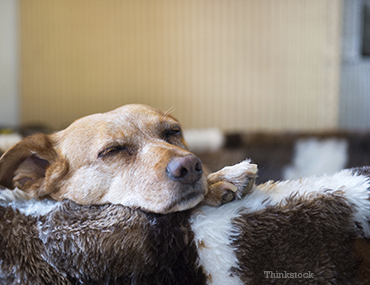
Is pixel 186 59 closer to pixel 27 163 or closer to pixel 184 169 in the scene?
pixel 27 163

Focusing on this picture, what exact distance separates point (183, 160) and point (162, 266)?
27 centimetres

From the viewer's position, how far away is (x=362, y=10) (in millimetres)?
3068

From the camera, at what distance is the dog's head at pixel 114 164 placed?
2.87 feet

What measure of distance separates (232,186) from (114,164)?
1.30 feet

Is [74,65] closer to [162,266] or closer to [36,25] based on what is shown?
[36,25]

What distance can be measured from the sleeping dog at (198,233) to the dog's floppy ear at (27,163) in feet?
0.70

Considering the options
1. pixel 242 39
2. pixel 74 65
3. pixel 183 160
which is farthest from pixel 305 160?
pixel 74 65

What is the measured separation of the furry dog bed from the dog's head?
0.08 m

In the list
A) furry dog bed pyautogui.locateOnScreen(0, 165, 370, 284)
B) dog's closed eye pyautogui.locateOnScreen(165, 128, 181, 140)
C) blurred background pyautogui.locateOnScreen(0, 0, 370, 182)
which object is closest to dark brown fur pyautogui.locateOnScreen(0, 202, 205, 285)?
furry dog bed pyautogui.locateOnScreen(0, 165, 370, 284)

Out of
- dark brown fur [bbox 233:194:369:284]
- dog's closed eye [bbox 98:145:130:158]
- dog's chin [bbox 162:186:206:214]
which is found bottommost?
dark brown fur [bbox 233:194:369:284]

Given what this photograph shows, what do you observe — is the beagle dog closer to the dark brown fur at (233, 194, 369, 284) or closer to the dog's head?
the dog's head

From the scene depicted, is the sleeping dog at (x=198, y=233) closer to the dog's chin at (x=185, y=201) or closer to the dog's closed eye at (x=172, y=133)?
the dog's chin at (x=185, y=201)

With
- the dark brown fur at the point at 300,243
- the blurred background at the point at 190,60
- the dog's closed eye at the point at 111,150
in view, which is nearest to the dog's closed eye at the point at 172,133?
the dog's closed eye at the point at 111,150

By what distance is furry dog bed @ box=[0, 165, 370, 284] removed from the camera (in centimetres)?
79
